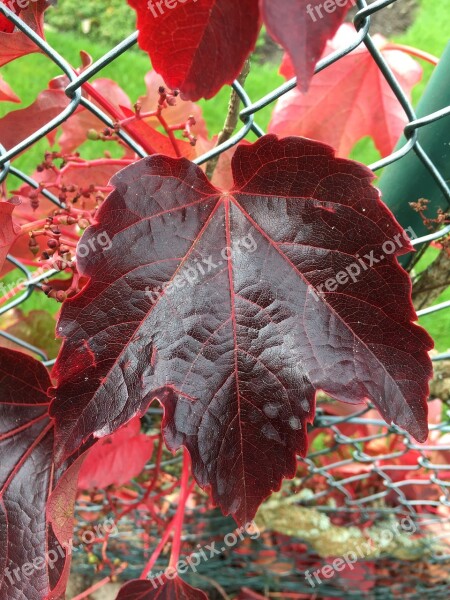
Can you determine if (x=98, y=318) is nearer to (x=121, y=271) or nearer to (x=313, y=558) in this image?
(x=121, y=271)

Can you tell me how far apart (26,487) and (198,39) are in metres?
0.50

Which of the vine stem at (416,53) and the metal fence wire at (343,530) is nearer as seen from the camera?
the vine stem at (416,53)

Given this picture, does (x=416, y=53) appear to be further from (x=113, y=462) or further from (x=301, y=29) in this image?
(x=113, y=462)

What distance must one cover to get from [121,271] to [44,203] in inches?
17.4

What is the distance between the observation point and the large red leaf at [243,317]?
448 millimetres

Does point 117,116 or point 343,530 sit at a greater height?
point 117,116

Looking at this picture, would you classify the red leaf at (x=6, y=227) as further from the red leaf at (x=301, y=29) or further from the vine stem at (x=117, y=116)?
the red leaf at (x=301, y=29)

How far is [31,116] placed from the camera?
64cm

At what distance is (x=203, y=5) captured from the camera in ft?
1.07

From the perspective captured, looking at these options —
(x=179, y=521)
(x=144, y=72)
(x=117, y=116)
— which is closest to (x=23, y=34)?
(x=117, y=116)

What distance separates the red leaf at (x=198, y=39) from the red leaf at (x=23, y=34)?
16 centimetres

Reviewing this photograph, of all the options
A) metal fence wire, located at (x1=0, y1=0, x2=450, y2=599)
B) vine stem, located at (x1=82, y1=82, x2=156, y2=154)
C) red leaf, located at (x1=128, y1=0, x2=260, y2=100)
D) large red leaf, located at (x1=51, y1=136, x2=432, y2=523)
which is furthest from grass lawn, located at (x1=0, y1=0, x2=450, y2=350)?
red leaf, located at (x1=128, y1=0, x2=260, y2=100)

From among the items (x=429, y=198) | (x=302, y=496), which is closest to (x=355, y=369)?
(x=429, y=198)

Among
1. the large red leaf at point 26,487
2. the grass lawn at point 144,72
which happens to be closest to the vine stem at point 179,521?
the large red leaf at point 26,487
